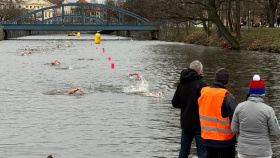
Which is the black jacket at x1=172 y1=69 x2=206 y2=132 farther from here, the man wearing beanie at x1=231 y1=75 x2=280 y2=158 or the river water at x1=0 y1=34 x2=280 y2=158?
the river water at x1=0 y1=34 x2=280 y2=158

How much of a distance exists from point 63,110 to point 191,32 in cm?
7702

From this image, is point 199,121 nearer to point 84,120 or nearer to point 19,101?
point 84,120

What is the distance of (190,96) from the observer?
9188mm

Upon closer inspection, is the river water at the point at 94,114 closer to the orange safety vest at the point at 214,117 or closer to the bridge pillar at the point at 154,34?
the orange safety vest at the point at 214,117

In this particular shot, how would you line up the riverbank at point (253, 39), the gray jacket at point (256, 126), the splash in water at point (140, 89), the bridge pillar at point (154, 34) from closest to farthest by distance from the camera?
the gray jacket at point (256, 126) → the splash in water at point (140, 89) → the riverbank at point (253, 39) → the bridge pillar at point (154, 34)

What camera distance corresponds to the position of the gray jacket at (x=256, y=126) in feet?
23.6

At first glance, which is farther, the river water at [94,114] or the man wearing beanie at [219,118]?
the river water at [94,114]

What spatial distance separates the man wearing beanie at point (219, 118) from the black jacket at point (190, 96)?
0.86 metres

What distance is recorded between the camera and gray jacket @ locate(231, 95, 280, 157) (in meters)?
7.20

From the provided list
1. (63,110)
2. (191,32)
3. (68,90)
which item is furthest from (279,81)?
(191,32)

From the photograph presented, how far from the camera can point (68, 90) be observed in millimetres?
24266

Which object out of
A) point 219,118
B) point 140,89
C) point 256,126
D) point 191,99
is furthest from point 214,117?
point 140,89

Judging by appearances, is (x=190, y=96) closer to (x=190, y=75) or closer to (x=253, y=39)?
(x=190, y=75)

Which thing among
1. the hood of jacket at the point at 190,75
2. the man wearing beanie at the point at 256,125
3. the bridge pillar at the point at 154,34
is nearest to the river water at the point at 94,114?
the hood of jacket at the point at 190,75
